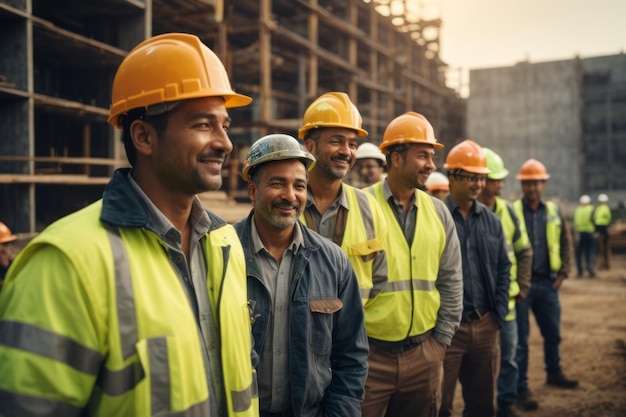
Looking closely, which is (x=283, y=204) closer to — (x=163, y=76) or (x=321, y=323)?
(x=321, y=323)

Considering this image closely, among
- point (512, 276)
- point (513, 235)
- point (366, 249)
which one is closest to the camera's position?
point (366, 249)

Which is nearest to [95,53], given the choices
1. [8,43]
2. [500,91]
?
[8,43]

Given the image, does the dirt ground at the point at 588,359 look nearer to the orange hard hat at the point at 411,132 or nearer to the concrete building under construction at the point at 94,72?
the orange hard hat at the point at 411,132

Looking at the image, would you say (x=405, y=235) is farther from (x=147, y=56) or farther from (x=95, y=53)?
(x=95, y=53)

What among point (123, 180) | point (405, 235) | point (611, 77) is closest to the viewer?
point (123, 180)

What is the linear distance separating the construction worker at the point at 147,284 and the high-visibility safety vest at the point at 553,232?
5.26m

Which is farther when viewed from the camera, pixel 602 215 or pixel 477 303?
pixel 602 215

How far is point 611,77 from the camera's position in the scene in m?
25.0

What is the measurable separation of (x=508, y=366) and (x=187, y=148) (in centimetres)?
472

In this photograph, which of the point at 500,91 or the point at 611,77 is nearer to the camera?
the point at 611,77

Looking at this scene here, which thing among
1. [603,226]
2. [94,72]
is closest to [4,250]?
[94,72]

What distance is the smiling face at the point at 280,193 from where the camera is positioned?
259cm

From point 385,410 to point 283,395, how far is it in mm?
1342

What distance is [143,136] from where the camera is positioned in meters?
1.74
